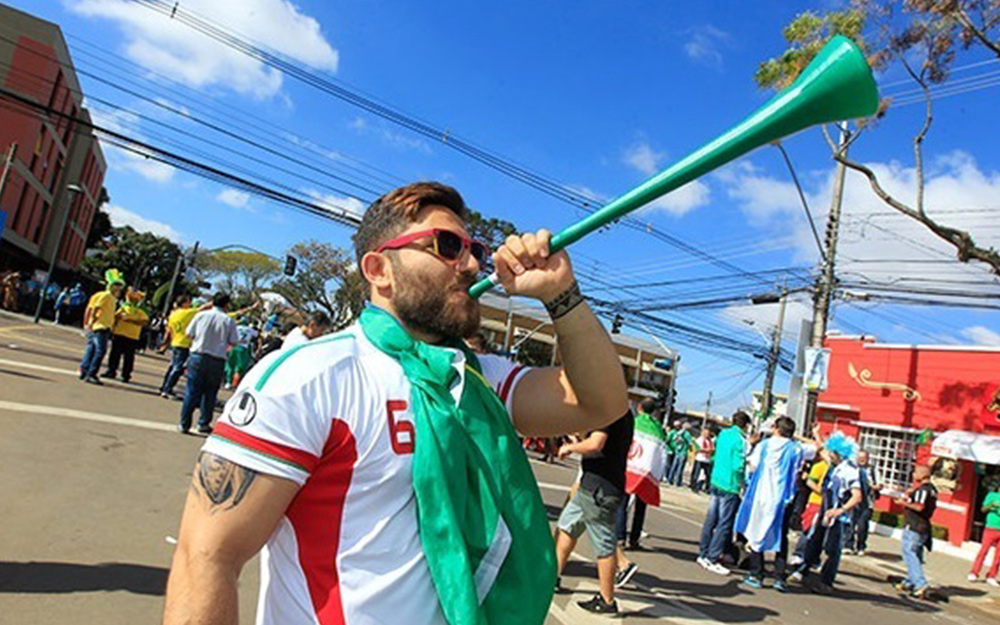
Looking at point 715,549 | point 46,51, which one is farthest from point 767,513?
point 46,51

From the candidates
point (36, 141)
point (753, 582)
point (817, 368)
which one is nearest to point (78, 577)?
point (753, 582)

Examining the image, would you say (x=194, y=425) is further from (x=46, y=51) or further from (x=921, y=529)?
(x=46, y=51)

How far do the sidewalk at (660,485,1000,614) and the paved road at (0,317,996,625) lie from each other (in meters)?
0.64

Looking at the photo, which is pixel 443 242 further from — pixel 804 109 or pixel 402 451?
pixel 804 109

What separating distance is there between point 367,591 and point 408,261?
0.81m

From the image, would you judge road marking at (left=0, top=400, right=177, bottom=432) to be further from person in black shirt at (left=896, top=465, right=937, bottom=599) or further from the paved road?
person in black shirt at (left=896, top=465, right=937, bottom=599)

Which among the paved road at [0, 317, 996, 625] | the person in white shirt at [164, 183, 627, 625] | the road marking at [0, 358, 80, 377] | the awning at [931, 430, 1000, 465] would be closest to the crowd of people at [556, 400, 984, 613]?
the paved road at [0, 317, 996, 625]

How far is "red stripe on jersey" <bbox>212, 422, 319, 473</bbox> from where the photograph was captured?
132cm

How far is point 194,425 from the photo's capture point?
937cm

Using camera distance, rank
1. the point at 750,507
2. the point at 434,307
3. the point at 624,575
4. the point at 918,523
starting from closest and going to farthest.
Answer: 1. the point at 434,307
2. the point at 624,575
3. the point at 750,507
4. the point at 918,523

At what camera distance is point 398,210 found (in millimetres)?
1841

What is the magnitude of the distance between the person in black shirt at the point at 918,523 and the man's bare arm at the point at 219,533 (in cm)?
1062

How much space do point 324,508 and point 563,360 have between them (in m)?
0.74

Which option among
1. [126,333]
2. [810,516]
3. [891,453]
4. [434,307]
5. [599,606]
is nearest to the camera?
[434,307]
